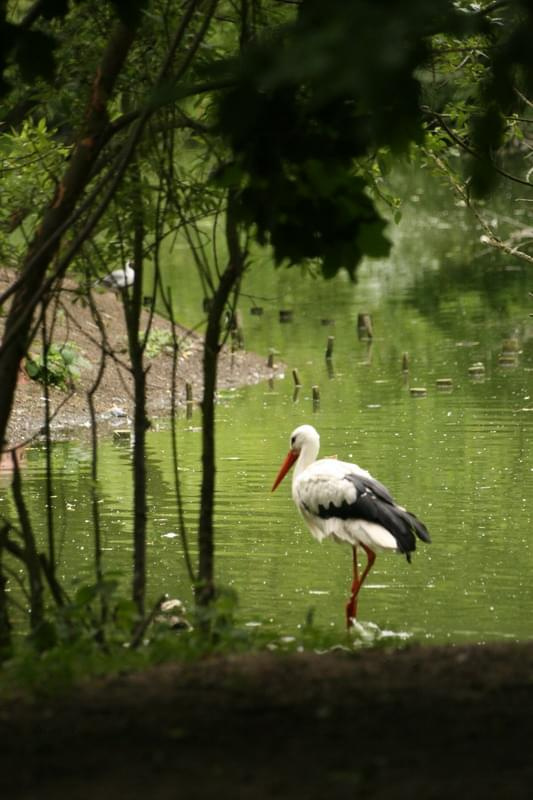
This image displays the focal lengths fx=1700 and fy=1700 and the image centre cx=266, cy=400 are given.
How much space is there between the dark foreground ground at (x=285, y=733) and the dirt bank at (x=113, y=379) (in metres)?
13.8

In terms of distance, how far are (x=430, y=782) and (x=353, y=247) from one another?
2.26 m

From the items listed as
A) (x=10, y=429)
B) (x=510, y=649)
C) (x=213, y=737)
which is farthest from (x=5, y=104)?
(x=10, y=429)

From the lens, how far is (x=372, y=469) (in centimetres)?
1786

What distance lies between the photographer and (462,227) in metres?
50.4

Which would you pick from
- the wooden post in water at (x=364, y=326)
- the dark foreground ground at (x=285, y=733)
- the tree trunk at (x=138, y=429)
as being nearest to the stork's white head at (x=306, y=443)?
the tree trunk at (x=138, y=429)

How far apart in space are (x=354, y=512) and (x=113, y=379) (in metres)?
12.9

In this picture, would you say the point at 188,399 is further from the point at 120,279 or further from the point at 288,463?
the point at 288,463

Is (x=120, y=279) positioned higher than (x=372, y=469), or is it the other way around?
(x=120, y=279)

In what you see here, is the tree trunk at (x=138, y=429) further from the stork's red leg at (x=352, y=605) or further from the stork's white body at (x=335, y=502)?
the stork's white body at (x=335, y=502)

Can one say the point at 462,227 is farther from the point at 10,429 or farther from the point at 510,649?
the point at 510,649

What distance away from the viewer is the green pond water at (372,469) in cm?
1230

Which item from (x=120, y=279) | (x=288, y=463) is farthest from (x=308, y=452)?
(x=120, y=279)

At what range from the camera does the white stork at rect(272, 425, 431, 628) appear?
12203 millimetres

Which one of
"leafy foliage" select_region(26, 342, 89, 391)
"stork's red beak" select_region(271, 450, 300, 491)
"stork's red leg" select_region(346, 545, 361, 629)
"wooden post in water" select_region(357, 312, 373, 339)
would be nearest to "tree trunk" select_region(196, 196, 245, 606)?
"stork's red leg" select_region(346, 545, 361, 629)
